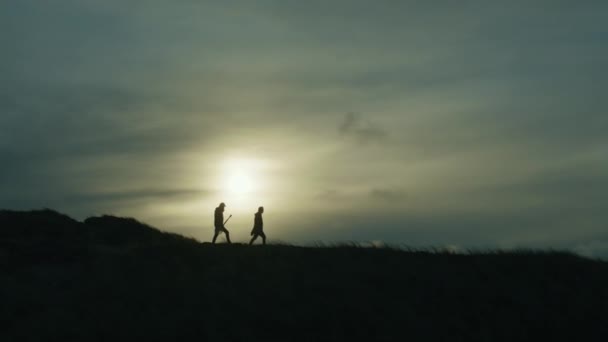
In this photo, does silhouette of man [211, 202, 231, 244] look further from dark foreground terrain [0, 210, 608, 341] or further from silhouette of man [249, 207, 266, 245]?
silhouette of man [249, 207, 266, 245]

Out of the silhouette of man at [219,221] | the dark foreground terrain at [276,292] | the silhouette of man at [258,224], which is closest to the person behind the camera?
the dark foreground terrain at [276,292]

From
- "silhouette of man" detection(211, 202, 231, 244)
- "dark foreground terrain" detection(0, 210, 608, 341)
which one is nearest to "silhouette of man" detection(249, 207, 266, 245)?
"dark foreground terrain" detection(0, 210, 608, 341)

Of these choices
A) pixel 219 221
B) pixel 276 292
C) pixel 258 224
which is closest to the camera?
pixel 276 292

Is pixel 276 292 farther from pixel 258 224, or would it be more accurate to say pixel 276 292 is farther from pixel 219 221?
pixel 219 221

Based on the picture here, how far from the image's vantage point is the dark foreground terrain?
22.2m

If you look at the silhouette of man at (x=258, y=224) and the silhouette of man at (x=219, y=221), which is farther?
the silhouette of man at (x=219, y=221)

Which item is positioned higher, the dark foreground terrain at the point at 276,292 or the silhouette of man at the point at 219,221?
the silhouette of man at the point at 219,221

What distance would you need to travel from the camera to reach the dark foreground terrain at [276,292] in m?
22.2

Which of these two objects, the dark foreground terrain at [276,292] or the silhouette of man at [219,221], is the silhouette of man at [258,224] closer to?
the dark foreground terrain at [276,292]

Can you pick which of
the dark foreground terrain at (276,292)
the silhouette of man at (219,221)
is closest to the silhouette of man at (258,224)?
the dark foreground terrain at (276,292)

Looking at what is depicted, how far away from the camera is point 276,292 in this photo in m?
25.3

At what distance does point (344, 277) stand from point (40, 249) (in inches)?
523

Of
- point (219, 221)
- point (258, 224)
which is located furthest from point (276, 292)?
point (219, 221)

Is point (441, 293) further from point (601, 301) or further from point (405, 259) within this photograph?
point (601, 301)
